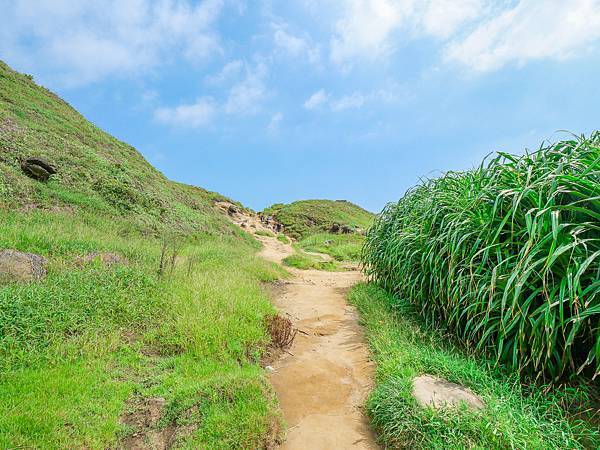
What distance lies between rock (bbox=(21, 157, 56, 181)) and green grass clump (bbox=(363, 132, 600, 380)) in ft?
37.9

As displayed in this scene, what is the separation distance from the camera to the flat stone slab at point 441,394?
9.38ft

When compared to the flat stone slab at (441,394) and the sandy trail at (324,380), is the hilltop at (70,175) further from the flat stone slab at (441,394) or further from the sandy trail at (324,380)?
the flat stone slab at (441,394)

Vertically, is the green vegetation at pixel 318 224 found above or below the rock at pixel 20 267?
above

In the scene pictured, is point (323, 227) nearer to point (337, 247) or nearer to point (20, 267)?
point (337, 247)

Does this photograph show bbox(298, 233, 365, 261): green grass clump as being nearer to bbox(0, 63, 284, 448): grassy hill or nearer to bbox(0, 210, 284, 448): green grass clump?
bbox(0, 63, 284, 448): grassy hill

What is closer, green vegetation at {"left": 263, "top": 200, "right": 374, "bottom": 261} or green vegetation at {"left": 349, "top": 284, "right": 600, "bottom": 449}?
green vegetation at {"left": 349, "top": 284, "right": 600, "bottom": 449}

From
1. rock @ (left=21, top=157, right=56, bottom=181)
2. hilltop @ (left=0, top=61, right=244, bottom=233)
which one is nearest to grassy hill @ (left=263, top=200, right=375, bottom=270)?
hilltop @ (left=0, top=61, right=244, bottom=233)

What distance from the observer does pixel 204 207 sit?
20547 millimetres

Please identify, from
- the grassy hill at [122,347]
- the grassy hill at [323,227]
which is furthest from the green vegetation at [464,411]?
the grassy hill at [323,227]

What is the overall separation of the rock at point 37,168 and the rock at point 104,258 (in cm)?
658

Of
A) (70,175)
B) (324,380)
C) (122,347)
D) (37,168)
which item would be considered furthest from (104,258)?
(70,175)

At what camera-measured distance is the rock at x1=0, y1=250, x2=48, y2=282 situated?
4.92 metres

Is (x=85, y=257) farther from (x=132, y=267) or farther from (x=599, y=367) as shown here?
(x=599, y=367)

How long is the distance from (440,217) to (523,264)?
2350 mm
